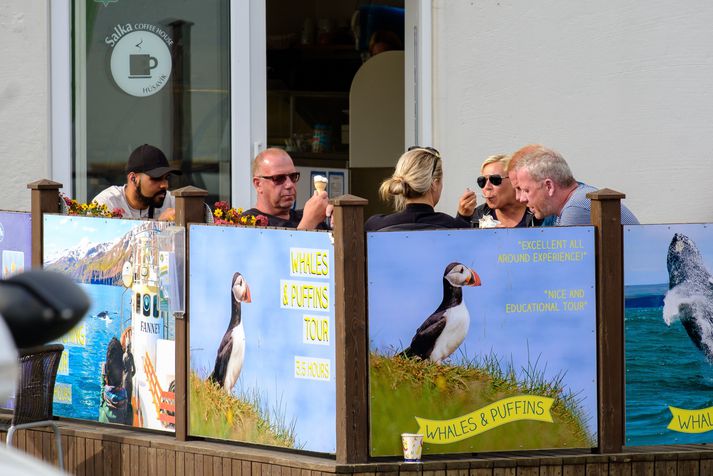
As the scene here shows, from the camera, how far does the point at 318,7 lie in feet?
44.5

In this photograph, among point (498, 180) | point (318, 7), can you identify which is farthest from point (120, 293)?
point (318, 7)

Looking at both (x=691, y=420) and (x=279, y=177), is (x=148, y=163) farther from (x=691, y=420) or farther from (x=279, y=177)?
(x=691, y=420)

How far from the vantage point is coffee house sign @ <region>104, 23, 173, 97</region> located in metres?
9.64

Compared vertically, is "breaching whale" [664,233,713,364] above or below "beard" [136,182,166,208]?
below

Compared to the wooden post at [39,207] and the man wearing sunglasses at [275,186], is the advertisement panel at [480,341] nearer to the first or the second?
the man wearing sunglasses at [275,186]

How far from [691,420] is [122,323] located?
3.19 m

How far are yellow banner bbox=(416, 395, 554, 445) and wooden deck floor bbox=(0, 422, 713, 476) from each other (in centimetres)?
13

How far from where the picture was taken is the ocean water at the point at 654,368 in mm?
6812

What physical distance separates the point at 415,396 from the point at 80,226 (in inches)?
94.9

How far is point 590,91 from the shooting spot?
965 cm

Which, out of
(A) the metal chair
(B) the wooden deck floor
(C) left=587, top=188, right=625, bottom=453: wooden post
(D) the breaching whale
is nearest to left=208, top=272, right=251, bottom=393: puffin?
(B) the wooden deck floor

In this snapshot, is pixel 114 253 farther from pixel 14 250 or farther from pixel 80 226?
pixel 14 250

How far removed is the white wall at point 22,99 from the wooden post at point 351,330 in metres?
3.61

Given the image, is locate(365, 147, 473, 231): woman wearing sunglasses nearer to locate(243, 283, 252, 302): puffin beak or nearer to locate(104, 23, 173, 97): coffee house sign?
locate(243, 283, 252, 302): puffin beak
